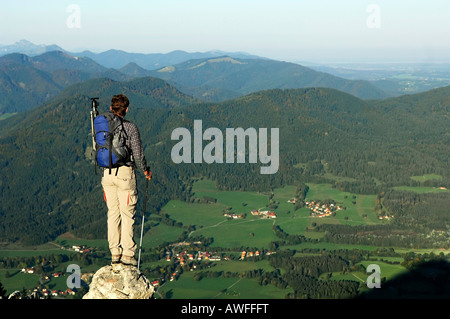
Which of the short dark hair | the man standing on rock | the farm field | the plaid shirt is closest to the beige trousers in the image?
the man standing on rock

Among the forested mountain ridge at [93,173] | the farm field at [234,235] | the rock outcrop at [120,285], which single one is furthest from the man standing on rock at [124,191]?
the forested mountain ridge at [93,173]

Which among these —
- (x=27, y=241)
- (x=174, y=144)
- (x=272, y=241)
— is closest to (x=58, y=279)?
(x=27, y=241)

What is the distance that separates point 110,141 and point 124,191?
1.54 m

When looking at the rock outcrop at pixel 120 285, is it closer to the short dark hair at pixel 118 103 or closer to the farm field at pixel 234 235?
the short dark hair at pixel 118 103

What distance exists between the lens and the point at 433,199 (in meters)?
132

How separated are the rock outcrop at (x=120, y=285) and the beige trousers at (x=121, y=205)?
0.53 metres

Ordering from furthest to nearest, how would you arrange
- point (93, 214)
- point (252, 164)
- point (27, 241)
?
point (252, 164), point (93, 214), point (27, 241)

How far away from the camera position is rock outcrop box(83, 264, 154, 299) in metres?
13.5

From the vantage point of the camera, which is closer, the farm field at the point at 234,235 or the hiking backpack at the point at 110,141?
the hiking backpack at the point at 110,141

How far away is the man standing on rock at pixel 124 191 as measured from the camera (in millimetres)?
13672
